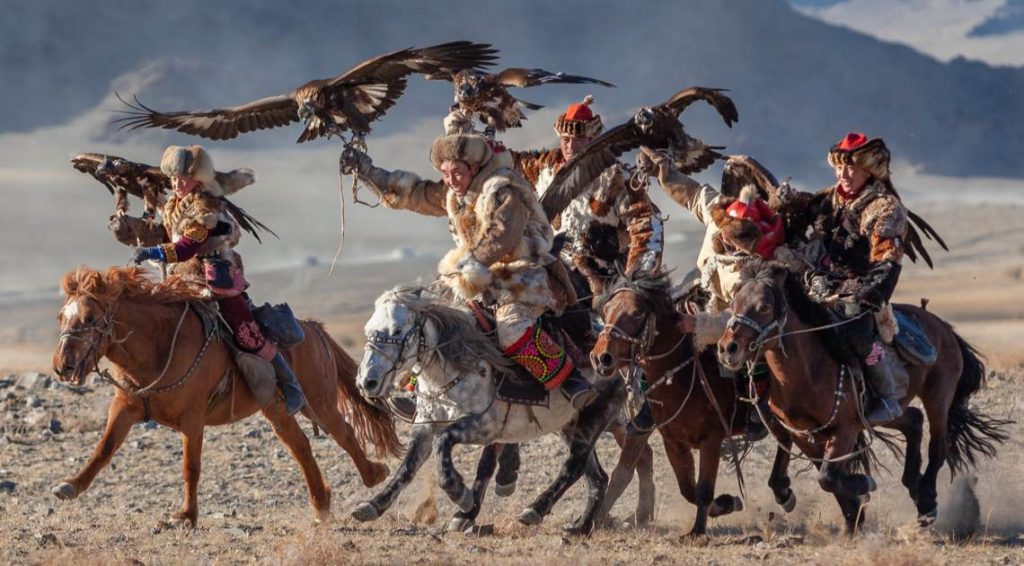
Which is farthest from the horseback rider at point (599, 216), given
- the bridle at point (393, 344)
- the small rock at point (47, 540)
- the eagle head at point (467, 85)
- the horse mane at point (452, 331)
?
the small rock at point (47, 540)

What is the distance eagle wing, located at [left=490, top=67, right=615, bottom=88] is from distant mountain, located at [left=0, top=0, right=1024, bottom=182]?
56568 millimetres

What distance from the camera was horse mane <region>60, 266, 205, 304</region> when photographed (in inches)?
394

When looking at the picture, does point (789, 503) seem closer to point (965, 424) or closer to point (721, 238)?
point (965, 424)

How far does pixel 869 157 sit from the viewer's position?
9.89m

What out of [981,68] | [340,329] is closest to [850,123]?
[981,68]

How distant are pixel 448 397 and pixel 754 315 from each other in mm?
1693

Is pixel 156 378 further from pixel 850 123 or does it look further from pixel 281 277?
pixel 850 123

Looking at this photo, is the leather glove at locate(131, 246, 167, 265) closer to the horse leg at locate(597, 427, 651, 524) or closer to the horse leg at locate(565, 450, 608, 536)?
the horse leg at locate(565, 450, 608, 536)

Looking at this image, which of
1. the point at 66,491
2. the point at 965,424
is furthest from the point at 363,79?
the point at 965,424

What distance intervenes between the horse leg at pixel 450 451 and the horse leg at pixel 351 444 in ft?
5.85

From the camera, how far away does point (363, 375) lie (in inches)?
356

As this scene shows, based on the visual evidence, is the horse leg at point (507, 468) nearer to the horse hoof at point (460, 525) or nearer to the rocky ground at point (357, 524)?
the rocky ground at point (357, 524)

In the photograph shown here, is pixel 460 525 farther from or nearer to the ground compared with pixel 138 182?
nearer to the ground

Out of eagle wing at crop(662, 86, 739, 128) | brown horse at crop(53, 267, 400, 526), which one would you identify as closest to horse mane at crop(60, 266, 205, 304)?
brown horse at crop(53, 267, 400, 526)
